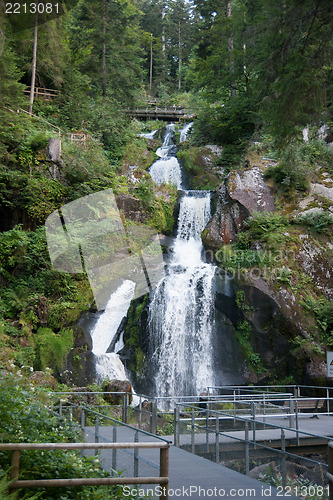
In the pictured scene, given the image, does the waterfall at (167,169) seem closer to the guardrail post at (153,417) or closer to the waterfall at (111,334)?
the waterfall at (111,334)

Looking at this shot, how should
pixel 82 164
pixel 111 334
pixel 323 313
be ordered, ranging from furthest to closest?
pixel 82 164 → pixel 111 334 → pixel 323 313

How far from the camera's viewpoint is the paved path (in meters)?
4.65

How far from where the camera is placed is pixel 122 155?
28047 millimetres

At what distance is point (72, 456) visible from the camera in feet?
15.0

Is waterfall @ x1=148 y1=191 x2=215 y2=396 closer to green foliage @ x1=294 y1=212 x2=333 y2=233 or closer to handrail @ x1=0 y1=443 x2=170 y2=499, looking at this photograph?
green foliage @ x1=294 y1=212 x2=333 y2=233

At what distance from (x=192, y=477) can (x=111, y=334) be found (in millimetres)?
11265

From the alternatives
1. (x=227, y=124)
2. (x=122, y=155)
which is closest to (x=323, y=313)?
(x=227, y=124)

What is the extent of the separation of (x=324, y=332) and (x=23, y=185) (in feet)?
47.2

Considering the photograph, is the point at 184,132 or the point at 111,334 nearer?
the point at 111,334

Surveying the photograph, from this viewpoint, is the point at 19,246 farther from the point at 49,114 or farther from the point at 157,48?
the point at 157,48

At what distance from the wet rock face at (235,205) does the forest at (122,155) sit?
0.95 feet

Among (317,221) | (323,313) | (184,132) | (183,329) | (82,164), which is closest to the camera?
(323,313)

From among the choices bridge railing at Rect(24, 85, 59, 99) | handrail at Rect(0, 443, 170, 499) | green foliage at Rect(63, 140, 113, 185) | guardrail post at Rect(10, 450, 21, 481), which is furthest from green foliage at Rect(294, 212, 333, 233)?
bridge railing at Rect(24, 85, 59, 99)

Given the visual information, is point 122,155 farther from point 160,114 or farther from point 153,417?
point 153,417
